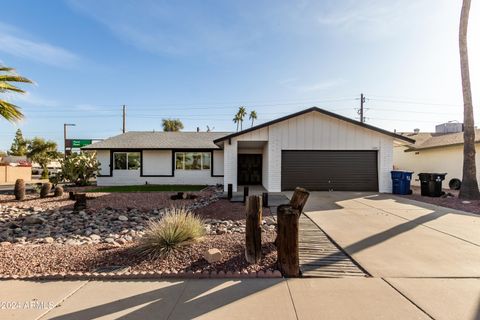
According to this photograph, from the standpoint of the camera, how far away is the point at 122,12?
33.9 ft

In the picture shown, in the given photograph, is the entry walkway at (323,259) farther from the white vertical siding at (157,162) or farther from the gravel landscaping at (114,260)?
the white vertical siding at (157,162)

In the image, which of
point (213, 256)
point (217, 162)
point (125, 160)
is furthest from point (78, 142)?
point (213, 256)

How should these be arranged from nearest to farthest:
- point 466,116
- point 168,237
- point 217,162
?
1. point 168,237
2. point 466,116
3. point 217,162

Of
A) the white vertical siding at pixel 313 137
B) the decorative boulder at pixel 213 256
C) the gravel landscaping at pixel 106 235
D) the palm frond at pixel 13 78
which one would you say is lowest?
the gravel landscaping at pixel 106 235

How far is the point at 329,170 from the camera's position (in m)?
14.0

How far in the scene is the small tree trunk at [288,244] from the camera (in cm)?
382

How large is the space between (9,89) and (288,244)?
9.84 m

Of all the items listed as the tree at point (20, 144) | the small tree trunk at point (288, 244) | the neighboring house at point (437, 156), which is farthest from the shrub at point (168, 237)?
the tree at point (20, 144)

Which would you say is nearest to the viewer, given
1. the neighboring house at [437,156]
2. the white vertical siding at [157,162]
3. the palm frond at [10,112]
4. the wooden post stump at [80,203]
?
the palm frond at [10,112]

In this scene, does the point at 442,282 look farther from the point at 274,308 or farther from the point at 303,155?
the point at 303,155

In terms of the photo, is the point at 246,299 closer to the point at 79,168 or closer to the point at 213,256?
the point at 213,256

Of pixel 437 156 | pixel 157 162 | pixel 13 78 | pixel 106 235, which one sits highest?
pixel 13 78

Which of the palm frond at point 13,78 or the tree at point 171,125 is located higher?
the tree at point 171,125

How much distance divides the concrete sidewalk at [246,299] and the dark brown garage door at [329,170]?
10419mm
